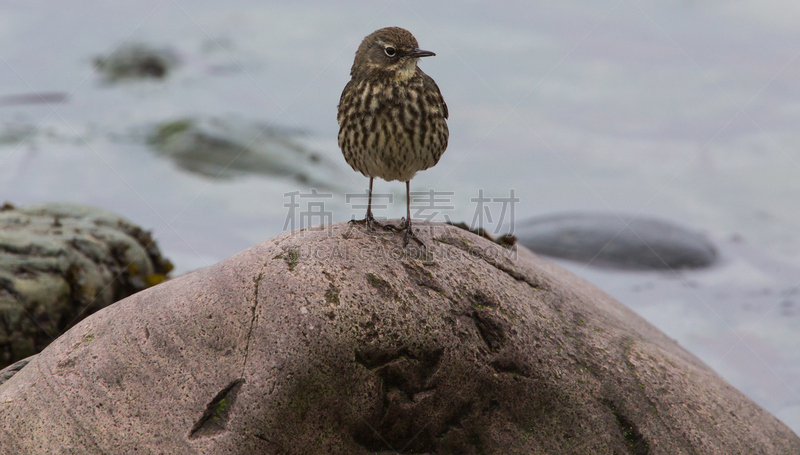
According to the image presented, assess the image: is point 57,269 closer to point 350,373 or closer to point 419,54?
point 350,373

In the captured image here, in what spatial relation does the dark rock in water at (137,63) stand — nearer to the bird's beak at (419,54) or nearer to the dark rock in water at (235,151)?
the dark rock in water at (235,151)

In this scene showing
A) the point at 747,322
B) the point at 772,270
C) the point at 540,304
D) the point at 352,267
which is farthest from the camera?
the point at 772,270

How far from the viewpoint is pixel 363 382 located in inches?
167

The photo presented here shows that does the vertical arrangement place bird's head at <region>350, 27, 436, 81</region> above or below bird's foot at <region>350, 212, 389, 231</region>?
above

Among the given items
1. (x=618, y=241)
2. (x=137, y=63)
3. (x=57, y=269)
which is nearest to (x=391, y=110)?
(x=57, y=269)

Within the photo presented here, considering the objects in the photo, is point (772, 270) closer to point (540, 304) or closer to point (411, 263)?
point (540, 304)

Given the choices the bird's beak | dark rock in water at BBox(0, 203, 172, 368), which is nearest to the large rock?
the bird's beak

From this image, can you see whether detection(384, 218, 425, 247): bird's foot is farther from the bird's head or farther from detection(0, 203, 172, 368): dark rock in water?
detection(0, 203, 172, 368): dark rock in water

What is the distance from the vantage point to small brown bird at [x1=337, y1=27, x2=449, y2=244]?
5.04 m

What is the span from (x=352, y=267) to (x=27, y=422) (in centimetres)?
220

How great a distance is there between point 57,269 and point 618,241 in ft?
24.5

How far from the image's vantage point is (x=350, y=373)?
4.21m

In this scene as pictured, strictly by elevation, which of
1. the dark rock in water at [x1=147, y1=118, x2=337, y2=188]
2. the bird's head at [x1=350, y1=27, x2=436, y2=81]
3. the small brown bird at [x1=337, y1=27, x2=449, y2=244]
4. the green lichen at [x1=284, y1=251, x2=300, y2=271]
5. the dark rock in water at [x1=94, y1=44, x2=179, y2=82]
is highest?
the dark rock in water at [x1=94, y1=44, x2=179, y2=82]

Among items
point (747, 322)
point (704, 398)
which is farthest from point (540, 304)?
point (747, 322)
